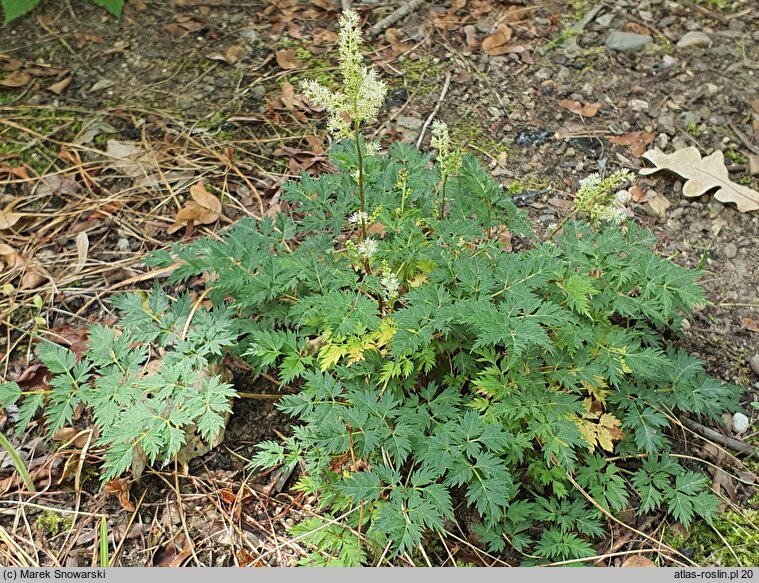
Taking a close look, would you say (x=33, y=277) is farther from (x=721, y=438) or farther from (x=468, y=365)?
(x=721, y=438)

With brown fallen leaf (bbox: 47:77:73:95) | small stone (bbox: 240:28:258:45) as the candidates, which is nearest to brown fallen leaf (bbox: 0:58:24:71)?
brown fallen leaf (bbox: 47:77:73:95)

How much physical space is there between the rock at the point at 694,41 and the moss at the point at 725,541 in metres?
2.62

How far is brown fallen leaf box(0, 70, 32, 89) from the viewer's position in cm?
357

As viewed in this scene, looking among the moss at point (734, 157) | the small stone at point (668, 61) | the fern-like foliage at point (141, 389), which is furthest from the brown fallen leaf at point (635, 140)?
the fern-like foliage at point (141, 389)

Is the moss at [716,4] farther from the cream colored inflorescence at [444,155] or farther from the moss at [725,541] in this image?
A: the moss at [725,541]

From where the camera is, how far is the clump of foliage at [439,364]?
2.10 metres

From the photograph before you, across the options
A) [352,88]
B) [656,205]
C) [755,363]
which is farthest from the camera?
[656,205]

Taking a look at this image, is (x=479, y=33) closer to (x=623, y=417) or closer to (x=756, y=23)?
(x=756, y=23)

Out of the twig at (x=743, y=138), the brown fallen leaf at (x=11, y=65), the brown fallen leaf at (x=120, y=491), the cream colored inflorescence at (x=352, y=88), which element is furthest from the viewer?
the brown fallen leaf at (x=11, y=65)

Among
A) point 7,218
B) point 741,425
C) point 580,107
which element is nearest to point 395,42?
point 580,107

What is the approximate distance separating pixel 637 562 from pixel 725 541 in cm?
32

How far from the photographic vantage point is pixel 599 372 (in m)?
2.21

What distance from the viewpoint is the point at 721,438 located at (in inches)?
98.7

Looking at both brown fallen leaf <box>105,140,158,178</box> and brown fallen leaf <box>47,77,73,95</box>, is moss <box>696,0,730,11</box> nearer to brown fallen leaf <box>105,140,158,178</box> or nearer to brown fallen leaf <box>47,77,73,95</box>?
brown fallen leaf <box>105,140,158,178</box>
